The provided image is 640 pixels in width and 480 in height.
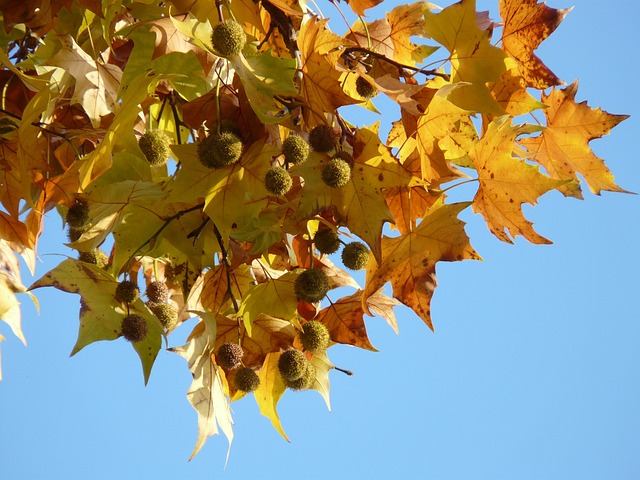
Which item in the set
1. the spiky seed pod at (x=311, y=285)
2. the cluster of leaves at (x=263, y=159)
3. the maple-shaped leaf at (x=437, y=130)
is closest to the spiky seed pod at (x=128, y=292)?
the cluster of leaves at (x=263, y=159)

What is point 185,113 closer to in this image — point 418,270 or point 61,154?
point 61,154

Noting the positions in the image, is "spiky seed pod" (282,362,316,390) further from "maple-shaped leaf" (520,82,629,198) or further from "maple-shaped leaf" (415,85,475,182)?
"maple-shaped leaf" (520,82,629,198)

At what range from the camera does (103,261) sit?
1.35m

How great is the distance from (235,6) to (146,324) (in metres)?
0.46

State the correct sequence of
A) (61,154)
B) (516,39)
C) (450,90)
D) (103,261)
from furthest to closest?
(103,261)
(61,154)
(516,39)
(450,90)

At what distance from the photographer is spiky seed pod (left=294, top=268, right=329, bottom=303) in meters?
1.10

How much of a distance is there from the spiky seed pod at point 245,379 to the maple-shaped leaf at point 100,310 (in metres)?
0.13

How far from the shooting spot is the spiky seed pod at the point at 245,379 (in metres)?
1.17

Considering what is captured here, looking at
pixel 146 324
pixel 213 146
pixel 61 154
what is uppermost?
pixel 61 154

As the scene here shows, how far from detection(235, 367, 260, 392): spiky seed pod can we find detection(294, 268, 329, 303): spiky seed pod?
15 cm

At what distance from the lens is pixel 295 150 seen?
3.21 feet

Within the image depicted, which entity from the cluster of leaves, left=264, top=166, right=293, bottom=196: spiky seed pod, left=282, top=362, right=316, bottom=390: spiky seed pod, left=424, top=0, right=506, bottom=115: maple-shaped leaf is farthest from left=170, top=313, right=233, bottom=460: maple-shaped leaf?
left=424, top=0, right=506, bottom=115: maple-shaped leaf

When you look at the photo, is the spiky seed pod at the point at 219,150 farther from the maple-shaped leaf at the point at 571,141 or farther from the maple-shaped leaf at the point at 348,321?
the maple-shaped leaf at the point at 571,141

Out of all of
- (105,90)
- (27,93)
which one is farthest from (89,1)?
(27,93)
